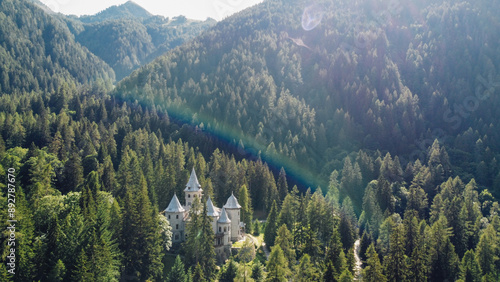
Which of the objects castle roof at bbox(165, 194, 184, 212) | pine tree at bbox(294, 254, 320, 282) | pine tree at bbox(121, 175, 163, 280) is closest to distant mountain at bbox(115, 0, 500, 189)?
castle roof at bbox(165, 194, 184, 212)

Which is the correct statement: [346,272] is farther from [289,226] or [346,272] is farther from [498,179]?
[498,179]

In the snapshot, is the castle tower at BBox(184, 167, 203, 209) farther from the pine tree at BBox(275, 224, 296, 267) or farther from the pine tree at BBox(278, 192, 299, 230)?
the pine tree at BBox(275, 224, 296, 267)

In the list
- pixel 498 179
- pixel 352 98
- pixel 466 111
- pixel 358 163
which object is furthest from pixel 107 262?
pixel 466 111

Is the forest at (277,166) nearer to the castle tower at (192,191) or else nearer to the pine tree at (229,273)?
the pine tree at (229,273)

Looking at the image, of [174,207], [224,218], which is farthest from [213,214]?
[174,207]

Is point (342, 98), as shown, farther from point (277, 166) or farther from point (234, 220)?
point (234, 220)

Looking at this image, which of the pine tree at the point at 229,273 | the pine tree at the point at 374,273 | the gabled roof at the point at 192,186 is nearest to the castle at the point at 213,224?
the gabled roof at the point at 192,186
